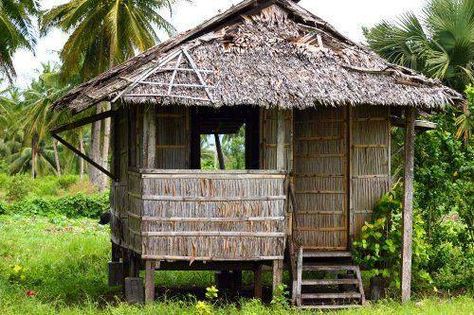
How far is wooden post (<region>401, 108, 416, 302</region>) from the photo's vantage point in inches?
441

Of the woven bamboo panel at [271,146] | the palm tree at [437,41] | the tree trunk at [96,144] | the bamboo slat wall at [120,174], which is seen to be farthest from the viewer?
the tree trunk at [96,144]

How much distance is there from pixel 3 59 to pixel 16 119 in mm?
24465

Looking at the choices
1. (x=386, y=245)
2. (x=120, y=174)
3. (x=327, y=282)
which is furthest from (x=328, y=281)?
(x=120, y=174)

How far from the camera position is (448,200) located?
39.7ft

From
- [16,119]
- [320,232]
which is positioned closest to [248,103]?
[320,232]

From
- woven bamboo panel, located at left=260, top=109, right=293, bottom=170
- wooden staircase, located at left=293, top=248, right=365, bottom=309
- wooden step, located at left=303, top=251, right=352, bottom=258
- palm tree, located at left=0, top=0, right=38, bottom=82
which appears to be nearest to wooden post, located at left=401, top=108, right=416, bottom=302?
wooden staircase, located at left=293, top=248, right=365, bottom=309

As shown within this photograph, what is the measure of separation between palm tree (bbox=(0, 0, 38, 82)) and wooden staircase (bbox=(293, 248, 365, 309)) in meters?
9.99

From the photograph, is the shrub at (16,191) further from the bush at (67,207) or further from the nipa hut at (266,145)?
the nipa hut at (266,145)

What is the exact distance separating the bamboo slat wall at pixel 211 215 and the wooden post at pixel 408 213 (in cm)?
192

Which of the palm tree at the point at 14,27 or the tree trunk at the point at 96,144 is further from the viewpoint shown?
the tree trunk at the point at 96,144

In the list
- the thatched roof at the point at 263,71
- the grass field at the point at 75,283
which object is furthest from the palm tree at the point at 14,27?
the thatched roof at the point at 263,71

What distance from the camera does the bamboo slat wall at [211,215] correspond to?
10.4 m

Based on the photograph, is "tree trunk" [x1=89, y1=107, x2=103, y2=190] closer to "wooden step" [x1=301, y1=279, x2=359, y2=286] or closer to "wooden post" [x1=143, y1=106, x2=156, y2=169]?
"wooden post" [x1=143, y1=106, x2=156, y2=169]

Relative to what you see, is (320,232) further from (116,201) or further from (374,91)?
(116,201)
